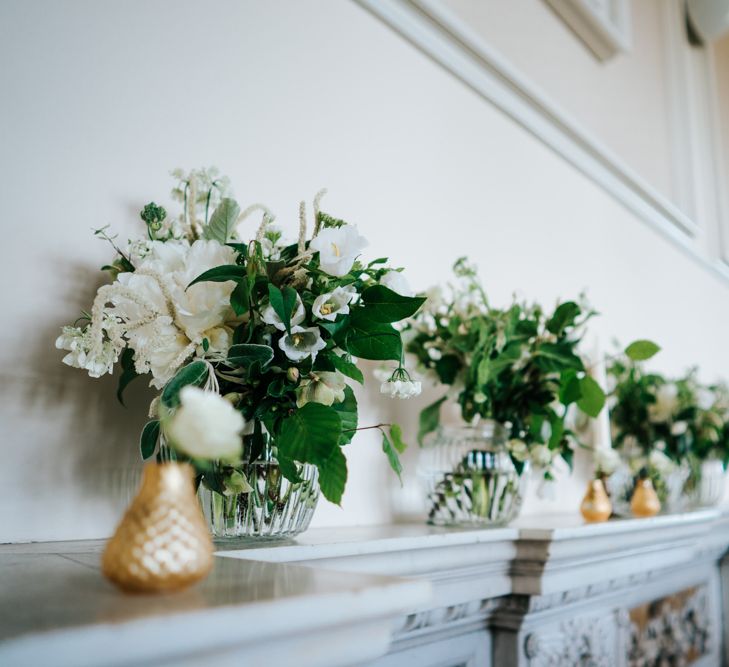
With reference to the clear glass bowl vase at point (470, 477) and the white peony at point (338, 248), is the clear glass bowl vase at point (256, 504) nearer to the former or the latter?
the white peony at point (338, 248)

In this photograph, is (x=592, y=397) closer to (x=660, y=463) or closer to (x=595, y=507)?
(x=595, y=507)

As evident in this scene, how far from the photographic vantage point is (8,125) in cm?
66

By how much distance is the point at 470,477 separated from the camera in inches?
36.6

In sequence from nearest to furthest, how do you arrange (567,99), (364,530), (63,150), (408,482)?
1. (63,150)
2. (364,530)
3. (408,482)
4. (567,99)

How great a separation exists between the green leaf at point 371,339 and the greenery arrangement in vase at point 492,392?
32 centimetres

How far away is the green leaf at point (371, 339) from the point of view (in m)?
0.60

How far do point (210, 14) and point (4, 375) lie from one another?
518 mm

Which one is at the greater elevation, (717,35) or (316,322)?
(717,35)

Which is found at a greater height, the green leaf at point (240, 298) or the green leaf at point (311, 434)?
the green leaf at point (240, 298)

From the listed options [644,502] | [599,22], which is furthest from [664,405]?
[599,22]

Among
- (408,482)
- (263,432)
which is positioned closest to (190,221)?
(263,432)

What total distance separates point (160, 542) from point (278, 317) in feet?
0.88

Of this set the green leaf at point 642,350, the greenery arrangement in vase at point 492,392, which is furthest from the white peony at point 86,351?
the green leaf at point 642,350

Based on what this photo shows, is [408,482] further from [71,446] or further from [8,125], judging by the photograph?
[8,125]
